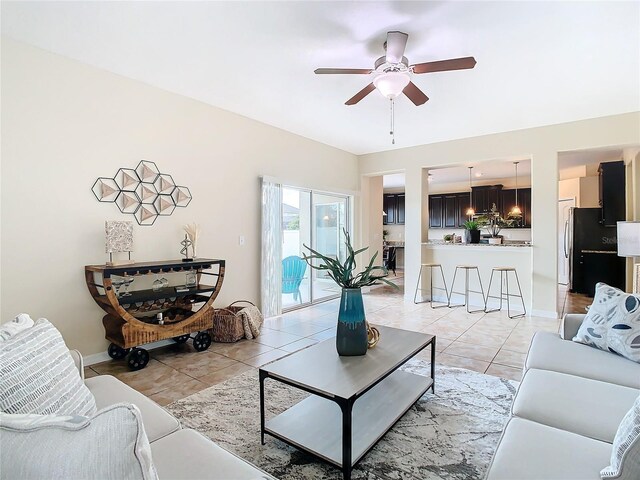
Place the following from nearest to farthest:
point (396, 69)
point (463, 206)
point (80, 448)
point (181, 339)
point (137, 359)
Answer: point (80, 448) < point (396, 69) < point (137, 359) < point (181, 339) < point (463, 206)

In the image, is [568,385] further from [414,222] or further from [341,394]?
[414,222]

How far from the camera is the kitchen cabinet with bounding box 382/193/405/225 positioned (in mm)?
10867

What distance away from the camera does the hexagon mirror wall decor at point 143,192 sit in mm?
3352

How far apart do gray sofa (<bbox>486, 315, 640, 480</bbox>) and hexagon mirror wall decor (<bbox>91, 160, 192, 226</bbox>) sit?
356 centimetres

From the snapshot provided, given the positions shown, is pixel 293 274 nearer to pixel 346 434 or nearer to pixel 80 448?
pixel 346 434

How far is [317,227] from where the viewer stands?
238 inches

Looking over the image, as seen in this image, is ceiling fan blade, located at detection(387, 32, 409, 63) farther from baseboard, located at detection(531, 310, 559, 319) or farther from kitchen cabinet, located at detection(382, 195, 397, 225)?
kitchen cabinet, located at detection(382, 195, 397, 225)

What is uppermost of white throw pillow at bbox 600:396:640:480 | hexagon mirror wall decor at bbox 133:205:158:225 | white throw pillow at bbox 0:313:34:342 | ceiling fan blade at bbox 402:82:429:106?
ceiling fan blade at bbox 402:82:429:106

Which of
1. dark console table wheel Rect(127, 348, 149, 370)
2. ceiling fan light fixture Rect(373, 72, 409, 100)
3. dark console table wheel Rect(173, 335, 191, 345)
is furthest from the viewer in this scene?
dark console table wheel Rect(173, 335, 191, 345)

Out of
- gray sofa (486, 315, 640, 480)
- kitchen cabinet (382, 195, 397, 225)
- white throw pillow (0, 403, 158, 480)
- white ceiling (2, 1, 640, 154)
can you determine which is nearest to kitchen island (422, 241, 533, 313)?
white ceiling (2, 1, 640, 154)

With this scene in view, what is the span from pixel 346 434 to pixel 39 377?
1.25 m

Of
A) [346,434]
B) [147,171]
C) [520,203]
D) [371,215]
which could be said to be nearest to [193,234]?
[147,171]

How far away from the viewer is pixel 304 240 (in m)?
5.83

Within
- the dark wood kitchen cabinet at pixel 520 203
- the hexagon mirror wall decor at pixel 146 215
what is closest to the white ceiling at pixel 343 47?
the hexagon mirror wall decor at pixel 146 215
